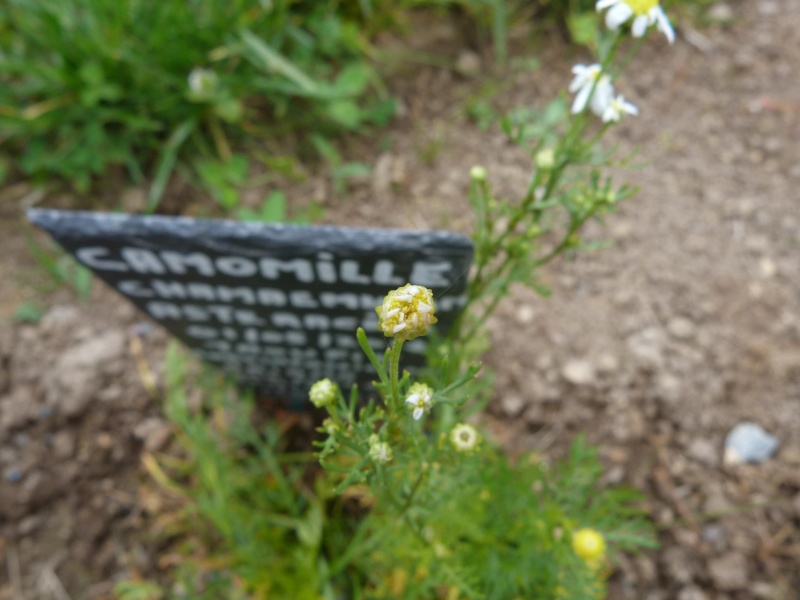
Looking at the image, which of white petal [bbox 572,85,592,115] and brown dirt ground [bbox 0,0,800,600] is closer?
white petal [bbox 572,85,592,115]

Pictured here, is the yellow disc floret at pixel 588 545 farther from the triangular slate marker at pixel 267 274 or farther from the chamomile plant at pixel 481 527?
the triangular slate marker at pixel 267 274

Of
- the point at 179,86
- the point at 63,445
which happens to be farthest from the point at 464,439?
the point at 179,86

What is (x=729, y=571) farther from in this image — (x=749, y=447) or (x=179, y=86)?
(x=179, y=86)

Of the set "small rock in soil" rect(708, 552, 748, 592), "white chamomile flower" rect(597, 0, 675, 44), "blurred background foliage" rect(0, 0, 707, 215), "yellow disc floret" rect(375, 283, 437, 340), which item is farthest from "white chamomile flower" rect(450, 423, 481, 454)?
"blurred background foliage" rect(0, 0, 707, 215)

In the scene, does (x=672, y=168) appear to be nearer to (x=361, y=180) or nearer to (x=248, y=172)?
(x=361, y=180)

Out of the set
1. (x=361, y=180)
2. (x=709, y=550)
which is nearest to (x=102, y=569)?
(x=361, y=180)

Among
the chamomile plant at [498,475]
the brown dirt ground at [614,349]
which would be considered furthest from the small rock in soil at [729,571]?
the chamomile plant at [498,475]

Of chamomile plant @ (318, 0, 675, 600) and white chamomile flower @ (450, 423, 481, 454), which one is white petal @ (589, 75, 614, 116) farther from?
white chamomile flower @ (450, 423, 481, 454)
